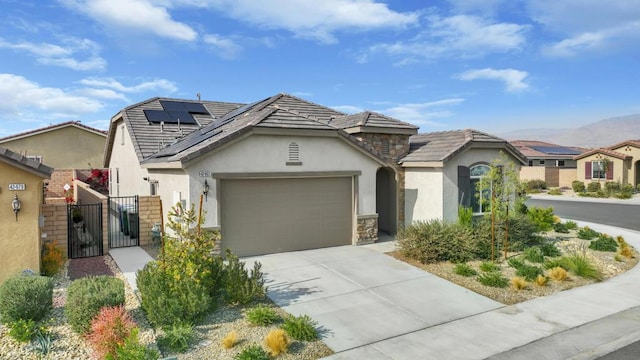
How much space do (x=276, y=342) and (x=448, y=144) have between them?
1197cm

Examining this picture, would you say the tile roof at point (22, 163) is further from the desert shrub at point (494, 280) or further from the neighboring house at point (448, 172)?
the neighboring house at point (448, 172)

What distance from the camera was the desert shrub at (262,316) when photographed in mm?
7652

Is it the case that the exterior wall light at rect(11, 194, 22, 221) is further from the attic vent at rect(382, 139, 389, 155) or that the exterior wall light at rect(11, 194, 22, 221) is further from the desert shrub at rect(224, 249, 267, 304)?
the attic vent at rect(382, 139, 389, 155)

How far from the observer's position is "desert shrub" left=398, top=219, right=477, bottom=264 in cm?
1238

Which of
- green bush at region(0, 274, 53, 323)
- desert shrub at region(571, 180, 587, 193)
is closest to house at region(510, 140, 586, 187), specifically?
desert shrub at region(571, 180, 587, 193)

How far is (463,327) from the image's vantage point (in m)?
7.89

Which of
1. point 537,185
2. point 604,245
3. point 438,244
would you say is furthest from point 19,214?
point 537,185

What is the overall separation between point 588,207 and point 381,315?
26.1m

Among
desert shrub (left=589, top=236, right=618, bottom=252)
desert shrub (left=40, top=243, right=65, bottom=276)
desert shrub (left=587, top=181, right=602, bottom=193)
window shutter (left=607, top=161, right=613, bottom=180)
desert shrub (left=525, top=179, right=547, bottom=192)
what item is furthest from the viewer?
desert shrub (left=525, top=179, right=547, bottom=192)

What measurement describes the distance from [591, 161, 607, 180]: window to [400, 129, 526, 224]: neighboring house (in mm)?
26953

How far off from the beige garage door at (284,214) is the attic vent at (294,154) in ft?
2.14

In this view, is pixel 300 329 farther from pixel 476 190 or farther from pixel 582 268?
pixel 476 190

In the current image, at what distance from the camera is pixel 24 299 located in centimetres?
726

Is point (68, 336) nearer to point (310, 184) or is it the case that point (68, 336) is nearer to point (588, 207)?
→ point (310, 184)
